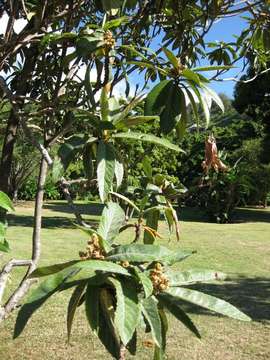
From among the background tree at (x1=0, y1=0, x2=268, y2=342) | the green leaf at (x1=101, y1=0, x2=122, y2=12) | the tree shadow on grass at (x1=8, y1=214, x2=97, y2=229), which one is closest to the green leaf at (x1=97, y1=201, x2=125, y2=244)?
the background tree at (x1=0, y1=0, x2=268, y2=342)

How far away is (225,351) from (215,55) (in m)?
2.43

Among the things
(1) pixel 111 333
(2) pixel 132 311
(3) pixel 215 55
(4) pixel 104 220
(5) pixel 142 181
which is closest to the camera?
(2) pixel 132 311

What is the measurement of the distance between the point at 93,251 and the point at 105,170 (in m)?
0.19

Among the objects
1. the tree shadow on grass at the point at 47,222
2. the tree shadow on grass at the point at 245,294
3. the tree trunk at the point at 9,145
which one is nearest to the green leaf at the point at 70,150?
the tree trunk at the point at 9,145

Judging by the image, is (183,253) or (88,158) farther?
(88,158)

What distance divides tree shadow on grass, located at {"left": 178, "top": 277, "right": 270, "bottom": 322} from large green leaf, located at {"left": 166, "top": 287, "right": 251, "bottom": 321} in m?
4.22

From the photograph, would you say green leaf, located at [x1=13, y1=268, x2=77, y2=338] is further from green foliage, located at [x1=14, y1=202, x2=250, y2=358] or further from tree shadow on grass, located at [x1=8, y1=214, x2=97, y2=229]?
tree shadow on grass, located at [x1=8, y1=214, x2=97, y2=229]

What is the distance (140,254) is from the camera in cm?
106

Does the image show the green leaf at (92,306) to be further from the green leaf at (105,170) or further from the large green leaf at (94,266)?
the green leaf at (105,170)

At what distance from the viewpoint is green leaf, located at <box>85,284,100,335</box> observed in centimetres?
102

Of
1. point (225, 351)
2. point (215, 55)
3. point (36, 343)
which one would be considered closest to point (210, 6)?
point (215, 55)

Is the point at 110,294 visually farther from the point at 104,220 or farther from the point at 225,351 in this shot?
the point at 225,351

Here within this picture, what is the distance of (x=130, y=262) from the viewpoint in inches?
43.6

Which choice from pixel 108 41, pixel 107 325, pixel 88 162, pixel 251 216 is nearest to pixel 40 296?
pixel 107 325
